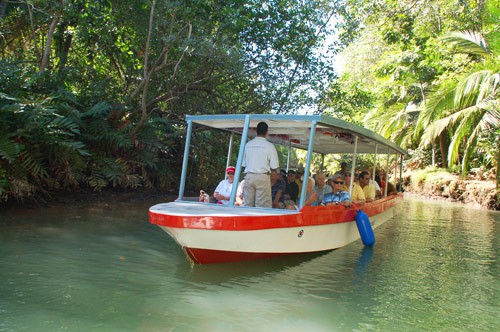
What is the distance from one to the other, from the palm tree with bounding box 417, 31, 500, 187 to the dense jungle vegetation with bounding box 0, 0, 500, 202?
0.04m

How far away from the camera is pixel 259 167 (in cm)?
688

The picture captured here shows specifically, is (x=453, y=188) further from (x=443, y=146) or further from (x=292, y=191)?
(x=292, y=191)

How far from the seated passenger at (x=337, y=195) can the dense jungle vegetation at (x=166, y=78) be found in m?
4.67

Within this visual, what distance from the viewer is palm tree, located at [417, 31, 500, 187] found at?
15.8 meters

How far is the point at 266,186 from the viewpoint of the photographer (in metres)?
7.00

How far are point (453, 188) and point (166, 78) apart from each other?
13.4 metres

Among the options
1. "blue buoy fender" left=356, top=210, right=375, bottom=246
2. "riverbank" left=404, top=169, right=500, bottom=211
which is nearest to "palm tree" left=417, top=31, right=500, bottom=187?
"riverbank" left=404, top=169, right=500, bottom=211

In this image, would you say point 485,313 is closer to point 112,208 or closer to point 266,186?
point 266,186

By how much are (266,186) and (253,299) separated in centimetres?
195

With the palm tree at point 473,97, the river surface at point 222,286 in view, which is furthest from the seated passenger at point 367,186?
the palm tree at point 473,97

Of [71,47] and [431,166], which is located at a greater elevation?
[71,47]

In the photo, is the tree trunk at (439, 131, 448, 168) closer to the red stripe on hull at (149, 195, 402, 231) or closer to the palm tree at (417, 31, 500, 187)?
the palm tree at (417, 31, 500, 187)

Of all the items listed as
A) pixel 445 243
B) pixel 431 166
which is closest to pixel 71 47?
pixel 445 243

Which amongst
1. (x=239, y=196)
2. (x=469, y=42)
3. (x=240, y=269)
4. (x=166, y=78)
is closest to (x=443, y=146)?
(x=469, y=42)
